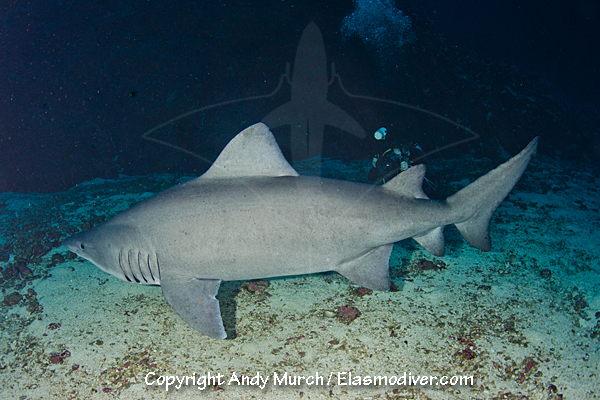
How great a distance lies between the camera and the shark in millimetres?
3029

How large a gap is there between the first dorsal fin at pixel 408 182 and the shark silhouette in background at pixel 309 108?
8.63 m

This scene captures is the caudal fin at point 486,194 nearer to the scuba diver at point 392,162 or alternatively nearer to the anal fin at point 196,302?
the anal fin at point 196,302

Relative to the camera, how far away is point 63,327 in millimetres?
3588

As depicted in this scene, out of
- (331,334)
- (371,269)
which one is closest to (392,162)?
(371,269)

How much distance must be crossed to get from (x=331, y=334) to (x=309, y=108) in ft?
31.1

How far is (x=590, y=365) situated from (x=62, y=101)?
52.0 feet

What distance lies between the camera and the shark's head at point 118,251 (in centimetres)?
333

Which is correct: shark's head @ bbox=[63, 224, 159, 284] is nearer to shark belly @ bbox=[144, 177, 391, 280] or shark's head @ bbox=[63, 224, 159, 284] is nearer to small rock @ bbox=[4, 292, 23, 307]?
shark belly @ bbox=[144, 177, 391, 280]

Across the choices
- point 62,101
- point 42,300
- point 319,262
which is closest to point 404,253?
point 319,262

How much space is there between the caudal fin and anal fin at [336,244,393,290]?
94 centimetres

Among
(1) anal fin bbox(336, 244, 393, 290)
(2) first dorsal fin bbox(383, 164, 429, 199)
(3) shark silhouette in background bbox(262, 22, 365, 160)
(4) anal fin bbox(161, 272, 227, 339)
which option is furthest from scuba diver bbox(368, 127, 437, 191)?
(3) shark silhouette in background bbox(262, 22, 365, 160)

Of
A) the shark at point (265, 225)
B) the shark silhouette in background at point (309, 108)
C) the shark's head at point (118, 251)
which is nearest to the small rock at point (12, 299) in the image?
the shark's head at point (118, 251)

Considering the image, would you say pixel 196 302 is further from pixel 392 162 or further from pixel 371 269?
pixel 392 162

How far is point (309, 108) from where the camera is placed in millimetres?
11438
